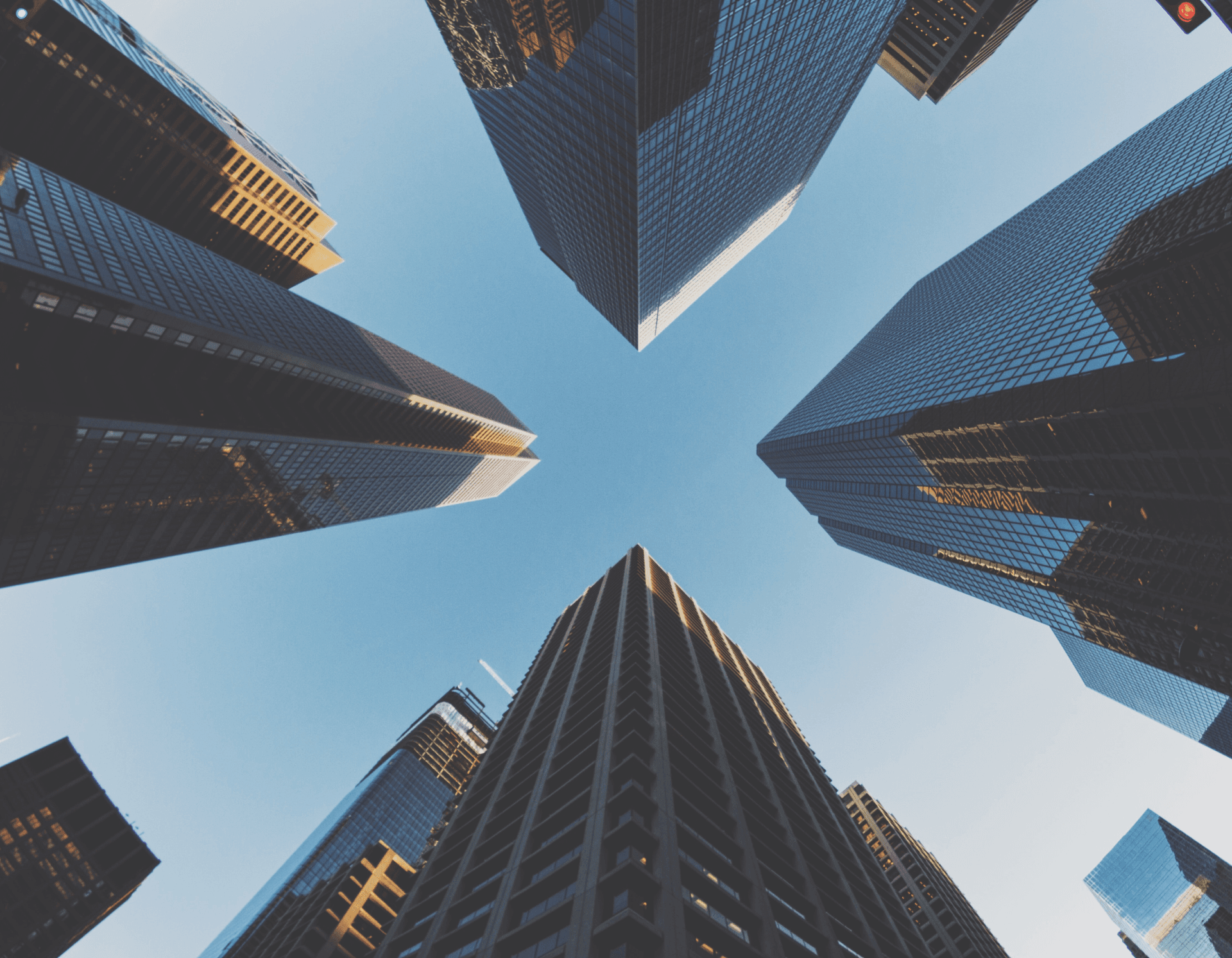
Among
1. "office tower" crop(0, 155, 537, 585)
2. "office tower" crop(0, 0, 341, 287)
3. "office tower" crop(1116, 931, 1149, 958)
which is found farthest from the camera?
"office tower" crop(1116, 931, 1149, 958)

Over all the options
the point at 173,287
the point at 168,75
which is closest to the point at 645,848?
the point at 173,287

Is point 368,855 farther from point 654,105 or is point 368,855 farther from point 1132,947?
point 1132,947

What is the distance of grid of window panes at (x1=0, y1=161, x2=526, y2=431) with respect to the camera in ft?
157

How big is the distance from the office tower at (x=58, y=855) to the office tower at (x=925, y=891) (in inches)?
4095

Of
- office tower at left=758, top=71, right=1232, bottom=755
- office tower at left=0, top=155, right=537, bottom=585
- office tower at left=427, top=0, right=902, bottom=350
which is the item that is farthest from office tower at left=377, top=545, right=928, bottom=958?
office tower at left=427, top=0, right=902, bottom=350

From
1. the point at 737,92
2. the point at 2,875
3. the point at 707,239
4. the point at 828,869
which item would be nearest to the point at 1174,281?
the point at 737,92

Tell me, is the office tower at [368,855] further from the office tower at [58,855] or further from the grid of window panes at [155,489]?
the grid of window panes at [155,489]

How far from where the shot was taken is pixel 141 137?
299ft

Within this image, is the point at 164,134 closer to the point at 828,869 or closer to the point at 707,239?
the point at 707,239

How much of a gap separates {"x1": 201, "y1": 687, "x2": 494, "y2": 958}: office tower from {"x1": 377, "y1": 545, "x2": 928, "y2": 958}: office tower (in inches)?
769

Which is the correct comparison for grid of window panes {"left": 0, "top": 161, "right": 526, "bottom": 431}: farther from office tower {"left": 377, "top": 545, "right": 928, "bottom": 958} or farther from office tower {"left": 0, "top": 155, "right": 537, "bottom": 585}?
office tower {"left": 377, "top": 545, "right": 928, "bottom": 958}

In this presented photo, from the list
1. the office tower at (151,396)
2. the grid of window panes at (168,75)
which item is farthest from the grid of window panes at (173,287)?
the grid of window panes at (168,75)

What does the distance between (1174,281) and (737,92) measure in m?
44.8

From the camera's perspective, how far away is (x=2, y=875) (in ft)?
235
